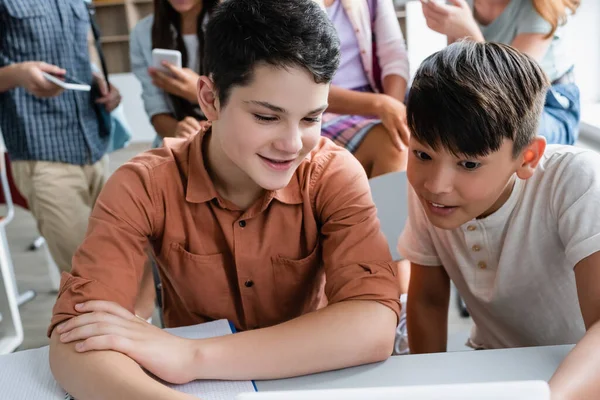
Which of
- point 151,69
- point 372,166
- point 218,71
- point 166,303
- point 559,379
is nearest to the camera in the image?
point 559,379

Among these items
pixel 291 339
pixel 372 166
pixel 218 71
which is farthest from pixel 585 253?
pixel 372 166

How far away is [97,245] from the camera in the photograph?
0.95 m

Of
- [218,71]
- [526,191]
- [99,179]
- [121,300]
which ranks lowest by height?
[99,179]

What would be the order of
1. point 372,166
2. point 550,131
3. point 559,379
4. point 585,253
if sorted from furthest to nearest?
point 372,166 → point 550,131 → point 585,253 → point 559,379

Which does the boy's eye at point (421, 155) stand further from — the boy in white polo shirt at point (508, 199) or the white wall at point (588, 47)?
the white wall at point (588, 47)

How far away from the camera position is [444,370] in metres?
0.79

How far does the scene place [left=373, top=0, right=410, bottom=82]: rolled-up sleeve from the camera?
178cm

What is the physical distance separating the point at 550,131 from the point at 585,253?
0.71 metres

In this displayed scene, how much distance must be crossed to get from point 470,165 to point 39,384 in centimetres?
69

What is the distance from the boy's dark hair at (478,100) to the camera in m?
0.90

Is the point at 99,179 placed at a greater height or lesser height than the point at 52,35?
lesser

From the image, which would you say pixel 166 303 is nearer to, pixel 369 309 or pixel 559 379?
pixel 369 309

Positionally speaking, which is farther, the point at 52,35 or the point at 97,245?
the point at 52,35

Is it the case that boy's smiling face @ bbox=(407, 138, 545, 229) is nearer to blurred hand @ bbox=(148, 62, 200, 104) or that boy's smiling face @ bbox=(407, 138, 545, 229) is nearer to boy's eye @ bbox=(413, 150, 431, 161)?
boy's eye @ bbox=(413, 150, 431, 161)
